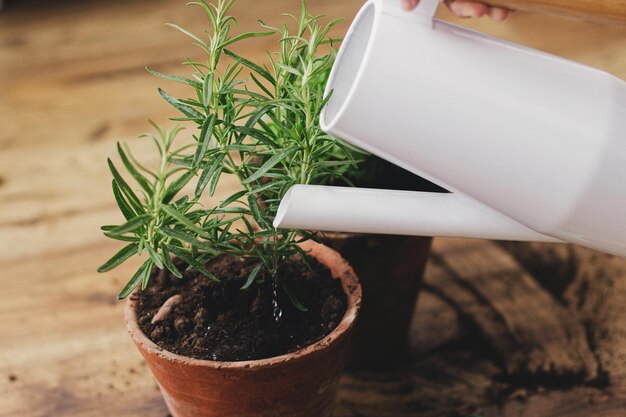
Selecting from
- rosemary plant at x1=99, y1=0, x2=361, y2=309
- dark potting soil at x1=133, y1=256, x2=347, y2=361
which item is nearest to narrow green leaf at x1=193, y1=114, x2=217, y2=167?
rosemary plant at x1=99, y1=0, x2=361, y2=309

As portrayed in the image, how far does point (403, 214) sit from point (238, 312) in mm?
202

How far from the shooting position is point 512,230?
2.20 ft

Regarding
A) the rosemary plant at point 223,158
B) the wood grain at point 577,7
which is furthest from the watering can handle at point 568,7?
the rosemary plant at point 223,158

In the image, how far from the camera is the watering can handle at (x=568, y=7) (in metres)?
0.59

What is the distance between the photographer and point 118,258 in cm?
65

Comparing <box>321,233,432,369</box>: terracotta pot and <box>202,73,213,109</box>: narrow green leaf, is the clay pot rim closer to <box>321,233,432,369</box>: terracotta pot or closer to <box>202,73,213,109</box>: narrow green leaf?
<box>321,233,432,369</box>: terracotta pot

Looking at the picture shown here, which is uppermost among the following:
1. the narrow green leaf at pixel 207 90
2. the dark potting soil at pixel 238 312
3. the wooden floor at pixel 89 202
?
the narrow green leaf at pixel 207 90

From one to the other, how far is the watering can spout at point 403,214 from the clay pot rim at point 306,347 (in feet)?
0.33

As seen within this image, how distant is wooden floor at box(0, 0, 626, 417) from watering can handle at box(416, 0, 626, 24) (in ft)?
0.20

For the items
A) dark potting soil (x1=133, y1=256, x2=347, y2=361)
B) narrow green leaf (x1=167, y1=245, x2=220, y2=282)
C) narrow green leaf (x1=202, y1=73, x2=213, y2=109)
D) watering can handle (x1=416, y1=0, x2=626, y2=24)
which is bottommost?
dark potting soil (x1=133, y1=256, x2=347, y2=361)

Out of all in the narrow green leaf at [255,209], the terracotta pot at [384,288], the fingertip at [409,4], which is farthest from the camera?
the terracotta pot at [384,288]

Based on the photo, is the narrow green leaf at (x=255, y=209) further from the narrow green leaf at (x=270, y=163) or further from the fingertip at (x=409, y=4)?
the fingertip at (x=409, y=4)

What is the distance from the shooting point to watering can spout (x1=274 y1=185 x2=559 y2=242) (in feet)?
2.19

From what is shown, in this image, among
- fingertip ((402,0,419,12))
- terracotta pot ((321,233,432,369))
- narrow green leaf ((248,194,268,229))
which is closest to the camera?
fingertip ((402,0,419,12))
